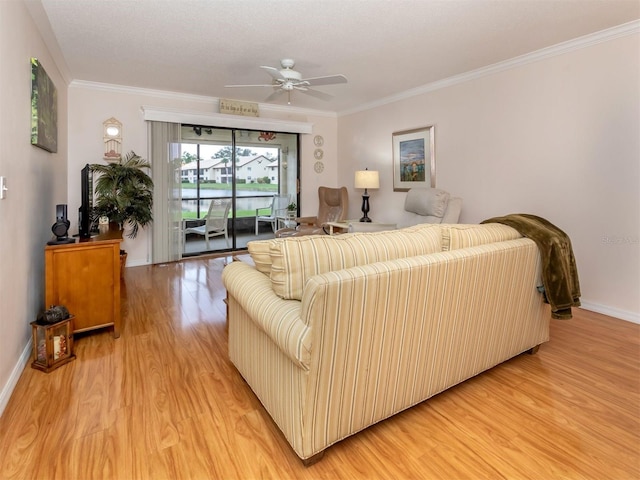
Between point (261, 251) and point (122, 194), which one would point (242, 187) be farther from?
point (261, 251)

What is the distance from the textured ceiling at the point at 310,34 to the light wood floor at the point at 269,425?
2.45 meters

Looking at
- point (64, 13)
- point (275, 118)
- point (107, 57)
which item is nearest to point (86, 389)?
point (64, 13)

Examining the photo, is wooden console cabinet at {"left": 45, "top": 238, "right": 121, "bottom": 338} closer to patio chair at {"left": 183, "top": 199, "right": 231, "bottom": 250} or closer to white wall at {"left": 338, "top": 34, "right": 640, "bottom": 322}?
patio chair at {"left": 183, "top": 199, "right": 231, "bottom": 250}

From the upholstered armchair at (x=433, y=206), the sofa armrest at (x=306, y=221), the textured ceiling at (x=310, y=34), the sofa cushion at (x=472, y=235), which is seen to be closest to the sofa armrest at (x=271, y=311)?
the sofa cushion at (x=472, y=235)

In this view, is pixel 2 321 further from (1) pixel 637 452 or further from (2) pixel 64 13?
(1) pixel 637 452

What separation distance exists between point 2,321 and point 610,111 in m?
4.52

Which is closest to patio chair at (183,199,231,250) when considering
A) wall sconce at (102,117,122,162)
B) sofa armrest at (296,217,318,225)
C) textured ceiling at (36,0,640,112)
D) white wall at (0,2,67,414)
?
sofa armrest at (296,217,318,225)

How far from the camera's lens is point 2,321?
1871 mm

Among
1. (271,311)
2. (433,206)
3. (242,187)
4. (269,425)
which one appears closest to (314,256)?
(271,311)

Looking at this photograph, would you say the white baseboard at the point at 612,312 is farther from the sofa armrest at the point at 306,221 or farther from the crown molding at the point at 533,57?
the sofa armrest at the point at 306,221

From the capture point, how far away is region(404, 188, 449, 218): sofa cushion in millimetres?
3873

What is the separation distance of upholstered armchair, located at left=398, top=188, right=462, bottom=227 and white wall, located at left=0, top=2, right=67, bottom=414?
138 inches

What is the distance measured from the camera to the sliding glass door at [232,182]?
5.34 meters

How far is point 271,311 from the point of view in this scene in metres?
1.46
